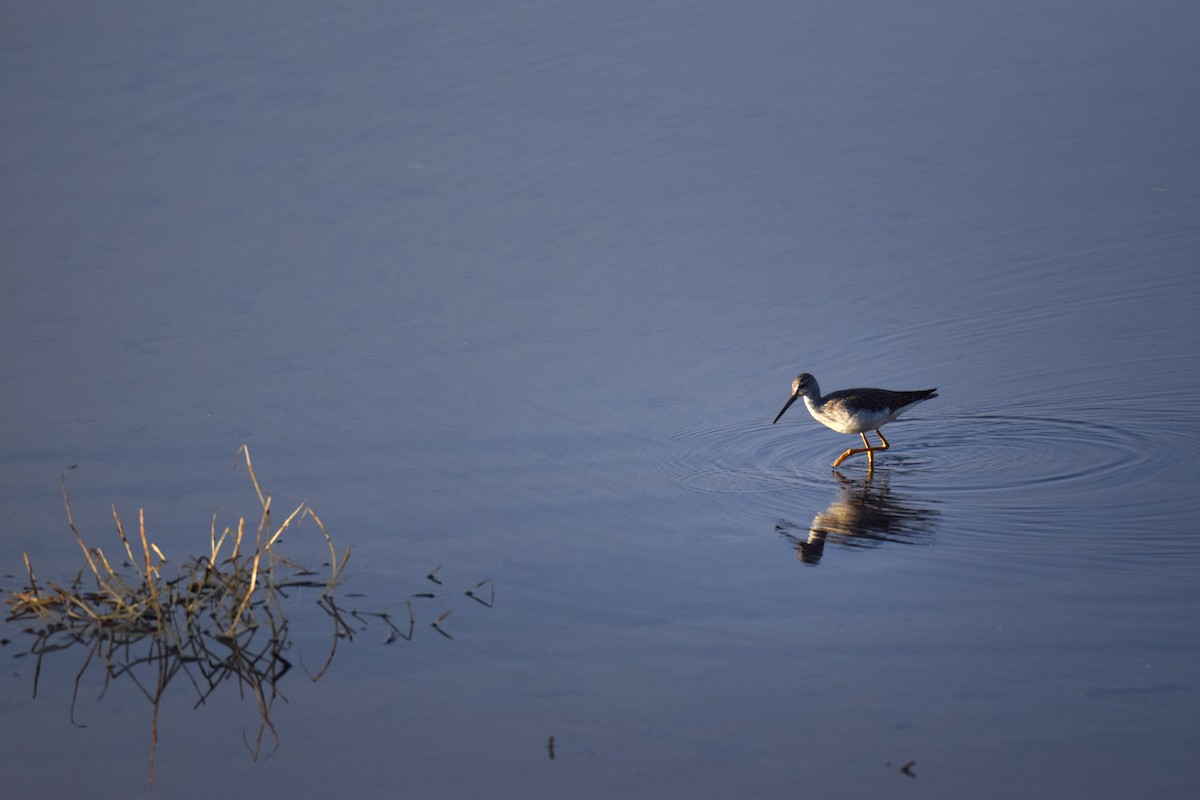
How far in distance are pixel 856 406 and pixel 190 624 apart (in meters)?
4.40

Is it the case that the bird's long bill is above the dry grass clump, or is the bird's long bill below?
above

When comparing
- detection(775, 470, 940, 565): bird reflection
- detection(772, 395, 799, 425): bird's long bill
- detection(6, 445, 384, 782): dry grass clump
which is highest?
detection(772, 395, 799, 425): bird's long bill

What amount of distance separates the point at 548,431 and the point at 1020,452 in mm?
2974

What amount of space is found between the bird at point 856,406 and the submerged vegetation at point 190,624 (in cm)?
295

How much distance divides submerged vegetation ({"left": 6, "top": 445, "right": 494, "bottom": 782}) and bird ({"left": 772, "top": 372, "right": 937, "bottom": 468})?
2955mm

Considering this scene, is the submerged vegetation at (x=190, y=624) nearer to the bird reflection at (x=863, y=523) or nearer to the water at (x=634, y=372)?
the water at (x=634, y=372)

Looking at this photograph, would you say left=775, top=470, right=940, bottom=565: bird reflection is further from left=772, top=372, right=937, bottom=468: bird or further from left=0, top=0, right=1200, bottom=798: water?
left=772, top=372, right=937, bottom=468: bird

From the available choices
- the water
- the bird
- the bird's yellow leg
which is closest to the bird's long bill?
the bird

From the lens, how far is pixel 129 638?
6918mm

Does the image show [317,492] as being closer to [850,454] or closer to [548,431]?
[548,431]

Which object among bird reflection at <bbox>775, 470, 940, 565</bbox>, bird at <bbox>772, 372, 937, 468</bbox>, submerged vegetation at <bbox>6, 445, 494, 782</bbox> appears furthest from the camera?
bird at <bbox>772, 372, 937, 468</bbox>

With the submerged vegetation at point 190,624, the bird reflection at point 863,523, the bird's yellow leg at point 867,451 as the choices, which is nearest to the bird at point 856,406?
the bird's yellow leg at point 867,451

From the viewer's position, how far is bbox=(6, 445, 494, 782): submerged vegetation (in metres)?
6.68

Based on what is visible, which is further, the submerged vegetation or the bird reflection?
the bird reflection
